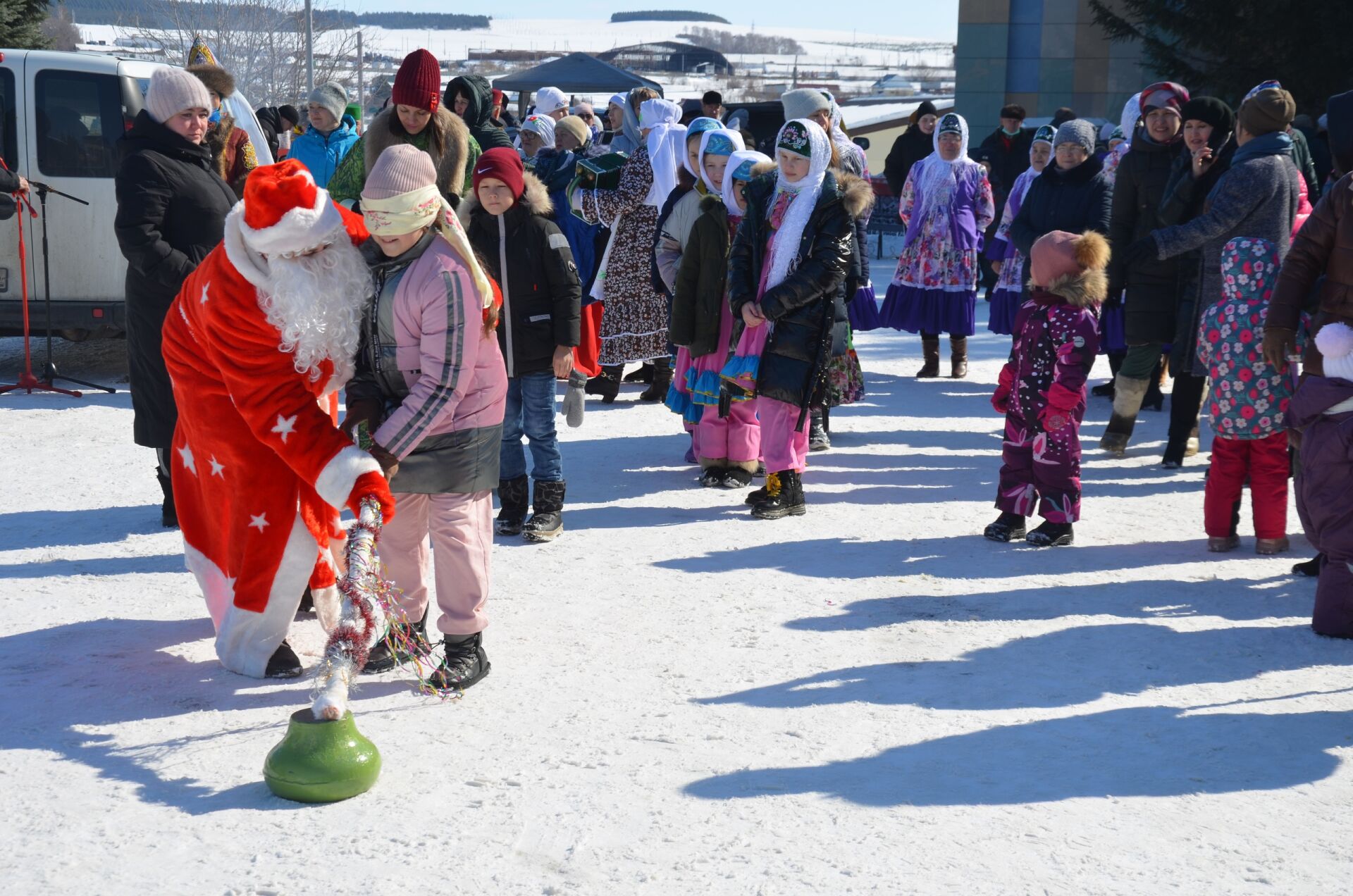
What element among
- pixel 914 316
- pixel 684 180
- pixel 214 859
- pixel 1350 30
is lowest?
pixel 214 859

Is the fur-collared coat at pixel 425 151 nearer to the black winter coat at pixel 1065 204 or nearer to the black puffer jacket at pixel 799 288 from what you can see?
the black puffer jacket at pixel 799 288

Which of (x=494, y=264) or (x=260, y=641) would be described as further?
(x=494, y=264)

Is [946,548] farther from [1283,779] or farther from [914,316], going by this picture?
[914,316]

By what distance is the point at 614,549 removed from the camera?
5840 millimetres

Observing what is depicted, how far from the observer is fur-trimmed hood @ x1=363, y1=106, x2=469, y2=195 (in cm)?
589

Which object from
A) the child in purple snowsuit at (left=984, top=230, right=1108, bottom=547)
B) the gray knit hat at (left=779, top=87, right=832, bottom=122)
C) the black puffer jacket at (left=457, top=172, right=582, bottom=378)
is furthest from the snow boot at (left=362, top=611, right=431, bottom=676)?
the gray knit hat at (left=779, top=87, right=832, bottom=122)

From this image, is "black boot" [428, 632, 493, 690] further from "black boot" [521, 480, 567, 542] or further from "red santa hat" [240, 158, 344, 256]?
"black boot" [521, 480, 567, 542]

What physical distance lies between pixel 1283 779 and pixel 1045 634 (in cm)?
120

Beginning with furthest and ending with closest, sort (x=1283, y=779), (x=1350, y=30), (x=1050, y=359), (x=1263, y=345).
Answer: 1. (x=1350, y=30)
2. (x=1050, y=359)
3. (x=1263, y=345)
4. (x=1283, y=779)

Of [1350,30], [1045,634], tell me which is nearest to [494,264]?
[1045,634]

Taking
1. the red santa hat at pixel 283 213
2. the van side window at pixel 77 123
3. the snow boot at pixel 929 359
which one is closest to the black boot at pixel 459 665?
the red santa hat at pixel 283 213

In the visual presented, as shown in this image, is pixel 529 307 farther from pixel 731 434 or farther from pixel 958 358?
pixel 958 358

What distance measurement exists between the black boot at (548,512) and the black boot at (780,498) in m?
0.98

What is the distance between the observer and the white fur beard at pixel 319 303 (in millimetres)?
3881
